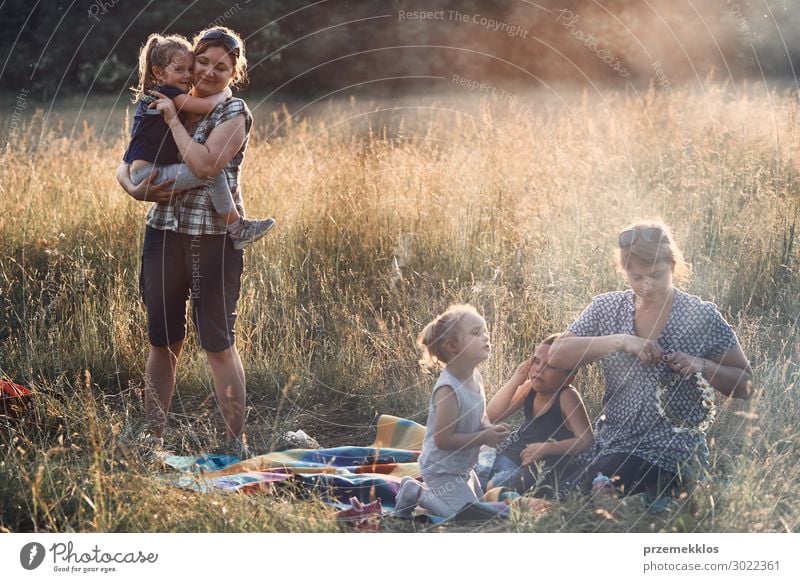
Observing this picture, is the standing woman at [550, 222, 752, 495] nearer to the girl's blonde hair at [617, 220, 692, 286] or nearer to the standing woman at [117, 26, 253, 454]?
the girl's blonde hair at [617, 220, 692, 286]

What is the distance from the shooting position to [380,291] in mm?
5547

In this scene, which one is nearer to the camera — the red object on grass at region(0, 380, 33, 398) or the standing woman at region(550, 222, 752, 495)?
the standing woman at region(550, 222, 752, 495)

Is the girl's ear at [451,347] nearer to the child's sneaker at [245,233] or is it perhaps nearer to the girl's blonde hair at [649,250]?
the girl's blonde hair at [649,250]

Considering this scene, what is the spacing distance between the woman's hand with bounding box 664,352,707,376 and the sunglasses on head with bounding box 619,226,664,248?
418 mm

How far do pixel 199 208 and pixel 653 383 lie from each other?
1840 mm

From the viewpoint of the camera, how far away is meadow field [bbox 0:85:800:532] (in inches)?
138

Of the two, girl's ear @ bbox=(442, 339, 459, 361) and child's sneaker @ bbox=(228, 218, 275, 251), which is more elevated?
child's sneaker @ bbox=(228, 218, 275, 251)

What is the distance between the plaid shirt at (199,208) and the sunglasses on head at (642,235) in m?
1.50

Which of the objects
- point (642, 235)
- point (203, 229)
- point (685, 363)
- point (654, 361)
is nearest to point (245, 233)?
point (203, 229)

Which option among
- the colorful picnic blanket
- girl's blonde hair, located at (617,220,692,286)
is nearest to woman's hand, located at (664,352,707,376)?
girl's blonde hair, located at (617,220,692,286)

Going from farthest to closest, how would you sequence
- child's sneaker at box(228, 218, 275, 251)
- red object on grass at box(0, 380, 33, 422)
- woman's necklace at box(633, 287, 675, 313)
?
red object on grass at box(0, 380, 33, 422) < child's sneaker at box(228, 218, 275, 251) < woman's necklace at box(633, 287, 675, 313)

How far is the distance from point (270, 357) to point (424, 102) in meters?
5.68

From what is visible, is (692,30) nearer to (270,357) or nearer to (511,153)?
(511,153)
